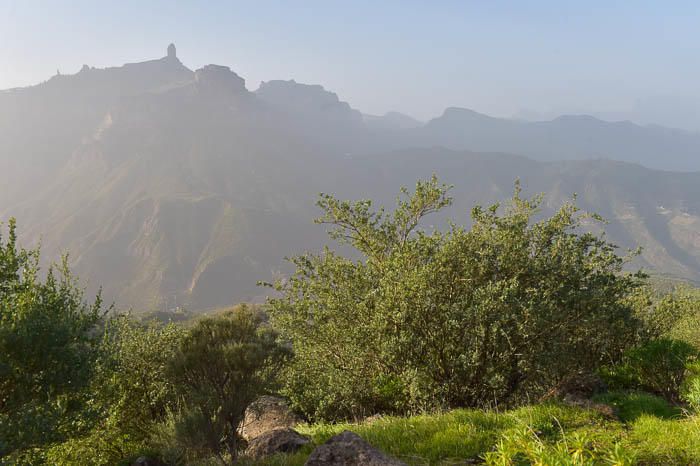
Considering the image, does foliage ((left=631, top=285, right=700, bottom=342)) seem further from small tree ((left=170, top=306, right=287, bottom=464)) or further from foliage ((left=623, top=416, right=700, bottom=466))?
small tree ((left=170, top=306, right=287, bottom=464))

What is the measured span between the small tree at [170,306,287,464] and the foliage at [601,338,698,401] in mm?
11425

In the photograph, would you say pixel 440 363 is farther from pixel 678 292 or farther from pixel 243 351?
pixel 678 292

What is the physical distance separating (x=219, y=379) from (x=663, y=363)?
43.9 feet

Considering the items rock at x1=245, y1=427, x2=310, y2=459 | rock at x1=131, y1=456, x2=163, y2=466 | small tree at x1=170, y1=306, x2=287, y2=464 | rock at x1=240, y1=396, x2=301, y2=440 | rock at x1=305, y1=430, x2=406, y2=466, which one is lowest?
rock at x1=240, y1=396, x2=301, y2=440

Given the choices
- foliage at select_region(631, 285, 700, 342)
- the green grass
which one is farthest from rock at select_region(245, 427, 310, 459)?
foliage at select_region(631, 285, 700, 342)

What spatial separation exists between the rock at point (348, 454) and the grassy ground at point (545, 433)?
1.97 metres

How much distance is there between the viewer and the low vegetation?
10.9 meters

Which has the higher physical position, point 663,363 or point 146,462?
point 663,363

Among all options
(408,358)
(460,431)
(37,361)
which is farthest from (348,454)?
(37,361)

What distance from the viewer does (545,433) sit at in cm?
1019

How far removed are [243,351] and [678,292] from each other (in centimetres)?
3731

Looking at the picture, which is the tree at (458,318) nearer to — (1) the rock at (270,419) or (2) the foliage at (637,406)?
(2) the foliage at (637,406)

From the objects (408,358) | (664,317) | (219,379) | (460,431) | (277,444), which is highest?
(408,358)

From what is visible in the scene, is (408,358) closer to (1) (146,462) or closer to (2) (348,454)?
(2) (348,454)
